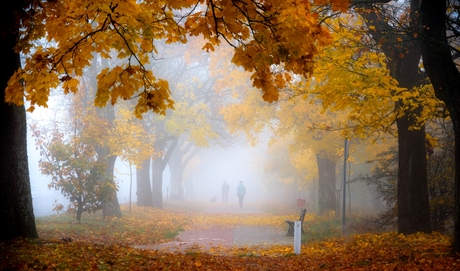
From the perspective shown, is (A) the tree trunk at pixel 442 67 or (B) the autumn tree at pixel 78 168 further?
(B) the autumn tree at pixel 78 168

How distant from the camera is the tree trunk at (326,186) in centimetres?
2075

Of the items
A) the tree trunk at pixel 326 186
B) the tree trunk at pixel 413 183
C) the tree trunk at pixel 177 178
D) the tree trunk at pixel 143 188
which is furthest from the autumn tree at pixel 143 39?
the tree trunk at pixel 177 178

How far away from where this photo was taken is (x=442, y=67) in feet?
22.7

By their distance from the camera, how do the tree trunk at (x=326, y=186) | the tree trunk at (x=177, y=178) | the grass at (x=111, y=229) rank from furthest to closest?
1. the tree trunk at (x=177, y=178)
2. the tree trunk at (x=326, y=186)
3. the grass at (x=111, y=229)

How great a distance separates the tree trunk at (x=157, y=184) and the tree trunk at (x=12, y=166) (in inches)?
735

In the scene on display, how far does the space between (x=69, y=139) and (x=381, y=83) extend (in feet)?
41.0

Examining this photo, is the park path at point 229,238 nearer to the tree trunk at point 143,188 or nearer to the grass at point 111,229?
the grass at point 111,229

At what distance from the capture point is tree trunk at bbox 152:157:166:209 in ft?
87.2

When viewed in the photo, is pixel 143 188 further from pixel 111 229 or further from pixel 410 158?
pixel 410 158

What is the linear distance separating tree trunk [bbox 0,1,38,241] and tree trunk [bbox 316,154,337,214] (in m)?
15.3

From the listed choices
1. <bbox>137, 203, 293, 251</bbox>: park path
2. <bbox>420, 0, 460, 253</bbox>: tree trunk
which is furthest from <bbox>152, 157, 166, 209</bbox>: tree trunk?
<bbox>420, 0, 460, 253</bbox>: tree trunk

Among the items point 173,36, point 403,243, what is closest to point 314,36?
point 173,36

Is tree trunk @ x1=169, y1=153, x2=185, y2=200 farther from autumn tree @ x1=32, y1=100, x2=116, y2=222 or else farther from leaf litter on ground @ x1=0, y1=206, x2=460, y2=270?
leaf litter on ground @ x1=0, y1=206, x2=460, y2=270

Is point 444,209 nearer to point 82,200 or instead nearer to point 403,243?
point 403,243
